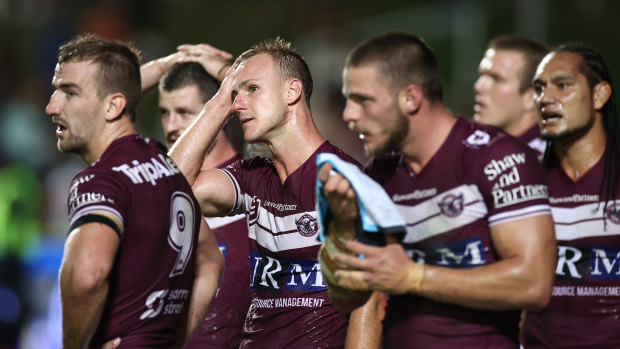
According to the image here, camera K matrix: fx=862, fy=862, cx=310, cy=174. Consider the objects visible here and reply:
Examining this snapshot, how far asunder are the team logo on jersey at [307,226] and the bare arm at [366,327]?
0.45m

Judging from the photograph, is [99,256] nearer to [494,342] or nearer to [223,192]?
[223,192]

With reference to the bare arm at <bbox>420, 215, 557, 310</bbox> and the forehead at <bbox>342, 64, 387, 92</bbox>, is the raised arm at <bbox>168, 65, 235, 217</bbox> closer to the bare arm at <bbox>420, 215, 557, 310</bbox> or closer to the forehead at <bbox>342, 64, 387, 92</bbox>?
the forehead at <bbox>342, 64, 387, 92</bbox>

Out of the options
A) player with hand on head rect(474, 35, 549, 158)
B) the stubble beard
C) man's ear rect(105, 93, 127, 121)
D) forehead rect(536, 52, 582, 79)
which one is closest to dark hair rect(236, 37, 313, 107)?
man's ear rect(105, 93, 127, 121)

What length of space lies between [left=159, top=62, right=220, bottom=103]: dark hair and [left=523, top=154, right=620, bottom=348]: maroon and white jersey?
2431 mm

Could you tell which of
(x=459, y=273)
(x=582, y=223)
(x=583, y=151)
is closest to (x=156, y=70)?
(x=583, y=151)

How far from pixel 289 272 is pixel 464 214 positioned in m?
1.12

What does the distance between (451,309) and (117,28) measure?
10.3 m

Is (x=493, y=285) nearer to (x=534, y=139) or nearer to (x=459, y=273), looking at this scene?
(x=459, y=273)

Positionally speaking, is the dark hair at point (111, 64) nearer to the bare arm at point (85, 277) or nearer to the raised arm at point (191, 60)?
the bare arm at point (85, 277)

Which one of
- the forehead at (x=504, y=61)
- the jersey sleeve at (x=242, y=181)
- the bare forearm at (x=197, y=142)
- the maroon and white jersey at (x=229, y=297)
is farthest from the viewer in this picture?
the forehead at (x=504, y=61)

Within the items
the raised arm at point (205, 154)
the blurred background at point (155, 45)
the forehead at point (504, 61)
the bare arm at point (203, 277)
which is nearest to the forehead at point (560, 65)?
the forehead at point (504, 61)

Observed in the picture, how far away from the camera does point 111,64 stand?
4223mm

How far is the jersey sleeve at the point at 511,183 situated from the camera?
3418 mm

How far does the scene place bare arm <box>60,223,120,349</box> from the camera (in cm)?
347
